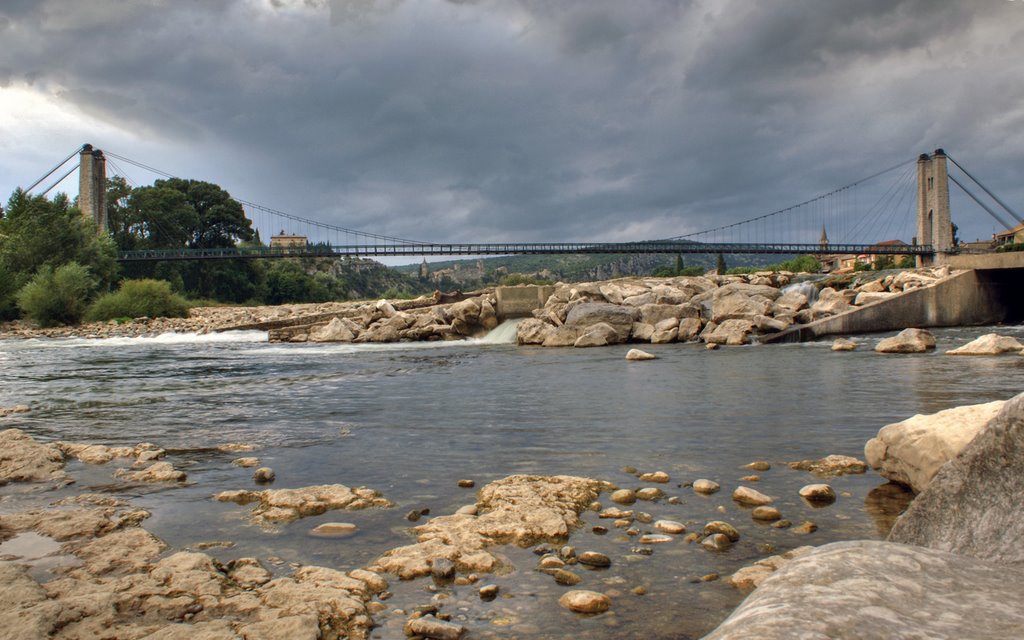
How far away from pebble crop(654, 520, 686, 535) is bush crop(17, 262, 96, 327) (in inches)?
1681

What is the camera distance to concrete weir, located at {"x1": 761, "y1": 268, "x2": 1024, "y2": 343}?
21344mm

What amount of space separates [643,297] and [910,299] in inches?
370

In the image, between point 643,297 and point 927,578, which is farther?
point 643,297

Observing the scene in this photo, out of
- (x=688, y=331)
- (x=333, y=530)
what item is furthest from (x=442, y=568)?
(x=688, y=331)

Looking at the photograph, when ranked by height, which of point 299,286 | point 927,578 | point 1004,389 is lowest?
point 1004,389

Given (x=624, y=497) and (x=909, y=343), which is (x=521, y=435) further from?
(x=909, y=343)

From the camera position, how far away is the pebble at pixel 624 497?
471cm

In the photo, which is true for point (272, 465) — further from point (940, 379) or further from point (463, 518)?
point (940, 379)

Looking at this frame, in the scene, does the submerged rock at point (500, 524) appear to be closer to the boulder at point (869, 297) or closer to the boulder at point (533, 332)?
the boulder at point (533, 332)

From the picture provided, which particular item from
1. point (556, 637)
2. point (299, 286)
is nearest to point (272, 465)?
point (556, 637)

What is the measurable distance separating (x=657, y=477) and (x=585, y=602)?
237cm

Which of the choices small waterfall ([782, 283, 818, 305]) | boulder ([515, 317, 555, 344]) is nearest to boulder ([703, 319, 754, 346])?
small waterfall ([782, 283, 818, 305])

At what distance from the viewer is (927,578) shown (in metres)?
1.72

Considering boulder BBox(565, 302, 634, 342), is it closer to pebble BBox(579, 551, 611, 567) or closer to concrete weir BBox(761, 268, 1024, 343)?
concrete weir BBox(761, 268, 1024, 343)
